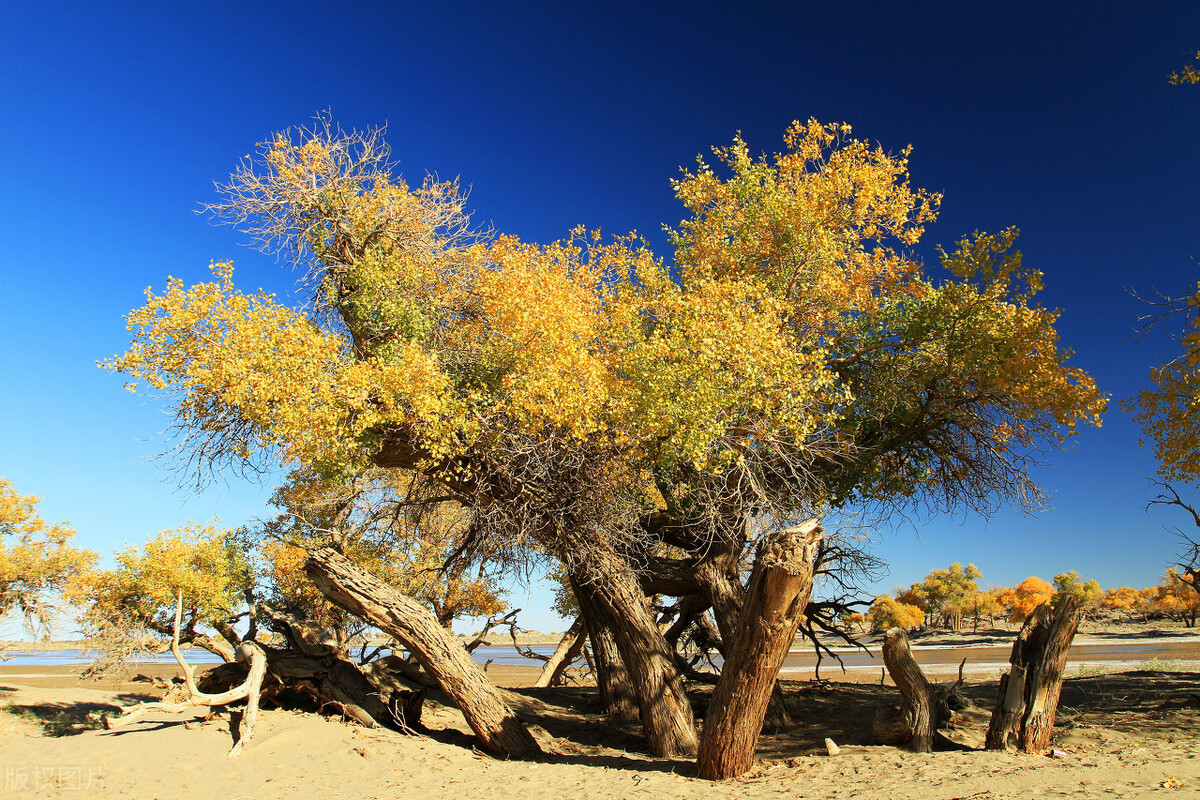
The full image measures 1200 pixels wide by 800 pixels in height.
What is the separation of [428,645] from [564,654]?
9.83 meters

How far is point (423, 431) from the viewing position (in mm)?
9445

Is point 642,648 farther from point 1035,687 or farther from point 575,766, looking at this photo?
point 1035,687

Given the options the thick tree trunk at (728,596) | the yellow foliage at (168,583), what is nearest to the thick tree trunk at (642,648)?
the thick tree trunk at (728,596)

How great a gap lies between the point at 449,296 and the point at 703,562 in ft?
22.0

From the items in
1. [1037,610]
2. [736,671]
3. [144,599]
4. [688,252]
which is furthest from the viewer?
[144,599]

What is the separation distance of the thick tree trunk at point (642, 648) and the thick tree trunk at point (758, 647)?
2371 mm

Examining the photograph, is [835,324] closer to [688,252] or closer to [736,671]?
[688,252]

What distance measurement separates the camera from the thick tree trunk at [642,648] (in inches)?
395

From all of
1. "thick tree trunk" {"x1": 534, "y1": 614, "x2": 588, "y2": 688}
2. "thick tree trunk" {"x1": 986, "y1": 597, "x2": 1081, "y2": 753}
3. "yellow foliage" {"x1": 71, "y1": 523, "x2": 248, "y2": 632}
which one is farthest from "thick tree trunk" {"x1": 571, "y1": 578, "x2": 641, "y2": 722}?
"yellow foliage" {"x1": 71, "y1": 523, "x2": 248, "y2": 632}

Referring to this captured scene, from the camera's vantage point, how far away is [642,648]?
10.4m

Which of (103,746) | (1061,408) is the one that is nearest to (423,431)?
(103,746)

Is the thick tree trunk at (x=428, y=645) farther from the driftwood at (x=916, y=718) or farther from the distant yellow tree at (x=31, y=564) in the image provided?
the distant yellow tree at (x=31, y=564)

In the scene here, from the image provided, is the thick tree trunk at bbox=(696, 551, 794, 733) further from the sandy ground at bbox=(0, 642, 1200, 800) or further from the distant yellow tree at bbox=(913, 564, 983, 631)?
the distant yellow tree at bbox=(913, 564, 983, 631)

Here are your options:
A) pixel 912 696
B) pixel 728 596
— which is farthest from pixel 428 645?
pixel 912 696
